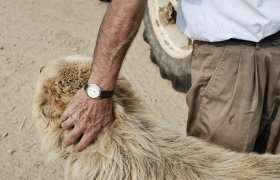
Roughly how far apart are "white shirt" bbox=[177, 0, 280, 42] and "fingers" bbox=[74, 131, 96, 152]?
794 millimetres

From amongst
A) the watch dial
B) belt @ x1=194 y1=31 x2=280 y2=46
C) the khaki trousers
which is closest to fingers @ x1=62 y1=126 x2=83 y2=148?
the watch dial

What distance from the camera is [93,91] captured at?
2.39 meters

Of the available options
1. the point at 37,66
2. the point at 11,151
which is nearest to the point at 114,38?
the point at 11,151

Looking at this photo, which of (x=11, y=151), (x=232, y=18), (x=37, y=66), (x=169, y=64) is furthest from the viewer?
(x=37, y=66)

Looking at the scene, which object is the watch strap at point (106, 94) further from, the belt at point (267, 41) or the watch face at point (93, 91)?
the belt at point (267, 41)

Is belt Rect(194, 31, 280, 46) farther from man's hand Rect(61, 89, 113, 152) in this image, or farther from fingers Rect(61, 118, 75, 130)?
fingers Rect(61, 118, 75, 130)

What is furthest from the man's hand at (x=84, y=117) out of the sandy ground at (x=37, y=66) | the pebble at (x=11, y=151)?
the pebble at (x=11, y=151)

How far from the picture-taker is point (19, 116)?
4.77m

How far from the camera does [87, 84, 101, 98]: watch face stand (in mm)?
2393

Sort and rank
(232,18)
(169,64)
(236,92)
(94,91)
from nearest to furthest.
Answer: (94,91) < (232,18) < (236,92) < (169,64)

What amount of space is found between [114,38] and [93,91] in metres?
0.26

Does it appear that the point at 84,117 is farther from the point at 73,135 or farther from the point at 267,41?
the point at 267,41

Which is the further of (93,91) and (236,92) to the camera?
(236,92)

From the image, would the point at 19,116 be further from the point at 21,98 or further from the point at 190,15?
the point at 190,15
